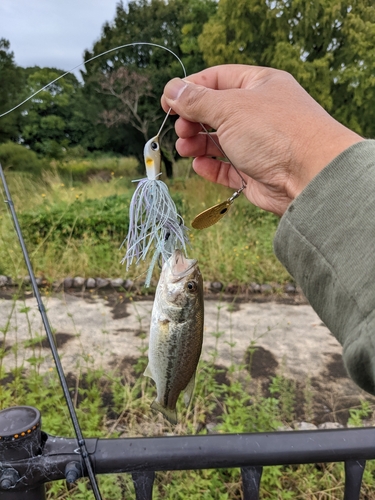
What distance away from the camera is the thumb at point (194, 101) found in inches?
52.7

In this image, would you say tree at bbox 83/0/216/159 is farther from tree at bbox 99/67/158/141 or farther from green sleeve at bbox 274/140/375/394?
Result: green sleeve at bbox 274/140/375/394

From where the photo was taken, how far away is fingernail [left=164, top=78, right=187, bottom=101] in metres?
1.40

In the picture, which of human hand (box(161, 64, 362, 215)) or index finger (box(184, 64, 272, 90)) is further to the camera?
index finger (box(184, 64, 272, 90))

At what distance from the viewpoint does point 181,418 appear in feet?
9.02

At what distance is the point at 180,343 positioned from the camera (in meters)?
1.21

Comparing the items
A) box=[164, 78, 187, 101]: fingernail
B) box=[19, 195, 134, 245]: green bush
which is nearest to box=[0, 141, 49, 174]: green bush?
box=[19, 195, 134, 245]: green bush

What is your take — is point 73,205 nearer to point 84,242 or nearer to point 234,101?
point 84,242

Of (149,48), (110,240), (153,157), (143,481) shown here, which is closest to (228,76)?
(153,157)

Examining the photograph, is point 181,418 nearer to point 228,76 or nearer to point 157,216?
point 157,216

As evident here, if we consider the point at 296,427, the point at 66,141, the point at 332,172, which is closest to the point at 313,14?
the point at 296,427

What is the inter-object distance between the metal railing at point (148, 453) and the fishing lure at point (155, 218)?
58 centimetres

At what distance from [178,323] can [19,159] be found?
14966mm

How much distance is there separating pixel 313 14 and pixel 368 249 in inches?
434

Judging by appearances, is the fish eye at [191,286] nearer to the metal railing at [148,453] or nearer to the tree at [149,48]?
the metal railing at [148,453]
